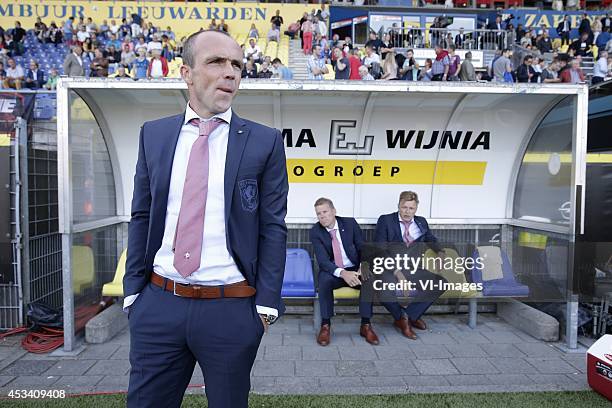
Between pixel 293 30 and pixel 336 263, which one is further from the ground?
pixel 293 30

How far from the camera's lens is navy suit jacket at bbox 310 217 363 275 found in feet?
16.0

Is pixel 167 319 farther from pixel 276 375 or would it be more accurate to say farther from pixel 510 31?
pixel 510 31

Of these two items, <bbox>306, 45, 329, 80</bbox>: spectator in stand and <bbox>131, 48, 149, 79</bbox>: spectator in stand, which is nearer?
<bbox>306, 45, 329, 80</bbox>: spectator in stand

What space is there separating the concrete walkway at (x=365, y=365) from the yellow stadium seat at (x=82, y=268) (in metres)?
0.60

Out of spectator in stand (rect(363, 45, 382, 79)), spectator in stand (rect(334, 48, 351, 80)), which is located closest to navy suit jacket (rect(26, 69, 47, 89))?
spectator in stand (rect(334, 48, 351, 80))

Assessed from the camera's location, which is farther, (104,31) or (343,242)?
(104,31)

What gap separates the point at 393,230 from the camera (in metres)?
5.02

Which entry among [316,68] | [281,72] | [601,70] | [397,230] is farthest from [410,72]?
[397,230]

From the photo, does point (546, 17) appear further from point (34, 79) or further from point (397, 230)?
point (397, 230)

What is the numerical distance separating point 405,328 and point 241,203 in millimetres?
3519

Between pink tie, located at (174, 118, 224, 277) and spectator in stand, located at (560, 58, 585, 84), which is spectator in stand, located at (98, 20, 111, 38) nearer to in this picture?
spectator in stand, located at (560, 58, 585, 84)

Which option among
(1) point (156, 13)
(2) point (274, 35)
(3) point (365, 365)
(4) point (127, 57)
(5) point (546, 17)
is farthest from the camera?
(5) point (546, 17)

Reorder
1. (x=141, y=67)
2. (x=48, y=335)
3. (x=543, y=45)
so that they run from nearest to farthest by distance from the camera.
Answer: (x=48, y=335) < (x=141, y=67) < (x=543, y=45)

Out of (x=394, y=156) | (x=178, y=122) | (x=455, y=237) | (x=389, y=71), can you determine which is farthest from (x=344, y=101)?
(x=389, y=71)
